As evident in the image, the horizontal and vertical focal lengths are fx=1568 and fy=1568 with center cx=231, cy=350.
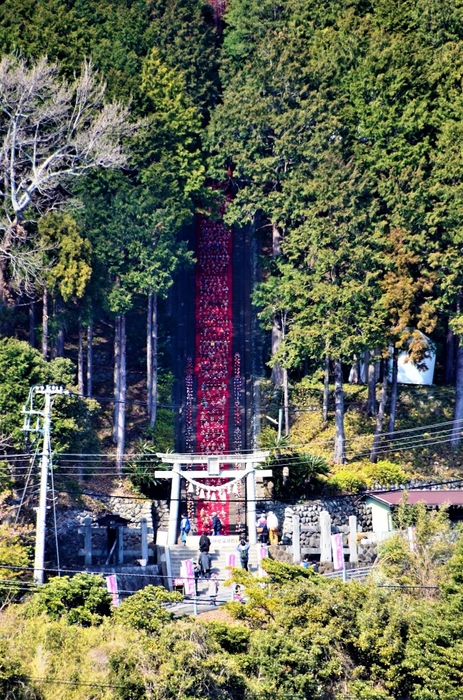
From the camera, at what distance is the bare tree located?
192 feet

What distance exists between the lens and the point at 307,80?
6412cm

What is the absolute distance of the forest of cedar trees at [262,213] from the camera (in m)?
58.0

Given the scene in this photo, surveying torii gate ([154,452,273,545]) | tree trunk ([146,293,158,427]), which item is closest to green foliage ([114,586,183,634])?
torii gate ([154,452,273,545])

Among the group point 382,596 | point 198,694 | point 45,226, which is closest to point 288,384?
point 45,226

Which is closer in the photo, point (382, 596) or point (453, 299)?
point (382, 596)

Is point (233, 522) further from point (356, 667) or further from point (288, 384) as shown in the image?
point (356, 667)

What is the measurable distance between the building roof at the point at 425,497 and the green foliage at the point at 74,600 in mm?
11892

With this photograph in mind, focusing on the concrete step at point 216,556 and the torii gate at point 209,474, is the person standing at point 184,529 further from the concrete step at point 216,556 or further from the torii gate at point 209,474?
the concrete step at point 216,556

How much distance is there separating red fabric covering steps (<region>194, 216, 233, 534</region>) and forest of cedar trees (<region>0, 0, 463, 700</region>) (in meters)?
1.49

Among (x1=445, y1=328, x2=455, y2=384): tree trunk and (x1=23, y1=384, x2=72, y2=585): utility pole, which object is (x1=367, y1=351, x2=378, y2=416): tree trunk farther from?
(x1=23, y1=384, x2=72, y2=585): utility pole

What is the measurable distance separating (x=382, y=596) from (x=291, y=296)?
18.9 meters

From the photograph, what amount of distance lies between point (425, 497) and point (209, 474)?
7482 mm

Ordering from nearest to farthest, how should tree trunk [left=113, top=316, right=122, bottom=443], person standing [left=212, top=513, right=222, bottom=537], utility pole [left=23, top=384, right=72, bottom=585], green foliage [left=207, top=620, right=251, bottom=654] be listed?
green foliage [left=207, top=620, right=251, bottom=654]
utility pole [left=23, top=384, right=72, bottom=585]
person standing [left=212, top=513, right=222, bottom=537]
tree trunk [left=113, top=316, right=122, bottom=443]

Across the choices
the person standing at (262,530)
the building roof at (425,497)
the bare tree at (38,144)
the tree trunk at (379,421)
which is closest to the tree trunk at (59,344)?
the bare tree at (38,144)
